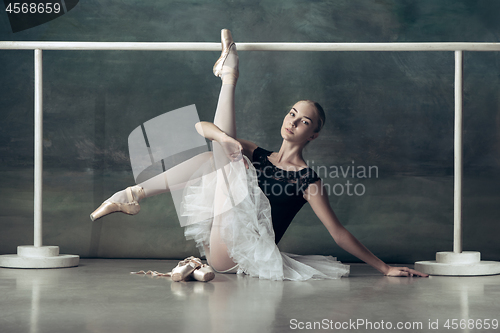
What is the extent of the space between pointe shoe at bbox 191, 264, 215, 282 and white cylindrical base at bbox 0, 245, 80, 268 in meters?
0.75

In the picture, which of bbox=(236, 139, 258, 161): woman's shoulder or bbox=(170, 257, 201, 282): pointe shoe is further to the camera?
bbox=(236, 139, 258, 161): woman's shoulder

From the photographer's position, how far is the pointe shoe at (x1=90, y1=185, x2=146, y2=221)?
204 cm

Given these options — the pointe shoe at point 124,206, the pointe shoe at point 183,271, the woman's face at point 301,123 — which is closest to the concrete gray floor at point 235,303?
the pointe shoe at point 183,271

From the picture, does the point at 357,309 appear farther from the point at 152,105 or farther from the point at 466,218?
the point at 152,105

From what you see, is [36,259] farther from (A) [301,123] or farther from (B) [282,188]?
(A) [301,123]

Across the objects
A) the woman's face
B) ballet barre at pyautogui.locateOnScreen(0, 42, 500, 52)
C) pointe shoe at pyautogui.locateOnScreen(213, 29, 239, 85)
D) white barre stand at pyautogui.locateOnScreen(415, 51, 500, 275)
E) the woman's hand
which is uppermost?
ballet barre at pyautogui.locateOnScreen(0, 42, 500, 52)

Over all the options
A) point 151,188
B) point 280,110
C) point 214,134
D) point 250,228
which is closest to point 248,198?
point 250,228

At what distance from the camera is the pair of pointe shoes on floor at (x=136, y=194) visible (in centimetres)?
204

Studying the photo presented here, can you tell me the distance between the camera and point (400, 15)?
279cm

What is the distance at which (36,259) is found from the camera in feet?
7.65

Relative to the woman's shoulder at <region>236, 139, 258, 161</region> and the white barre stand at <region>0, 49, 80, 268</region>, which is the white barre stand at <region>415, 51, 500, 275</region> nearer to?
the woman's shoulder at <region>236, 139, 258, 161</region>

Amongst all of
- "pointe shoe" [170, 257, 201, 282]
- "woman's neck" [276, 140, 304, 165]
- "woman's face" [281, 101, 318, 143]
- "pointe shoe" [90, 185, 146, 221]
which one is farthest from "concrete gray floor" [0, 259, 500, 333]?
"woman's face" [281, 101, 318, 143]

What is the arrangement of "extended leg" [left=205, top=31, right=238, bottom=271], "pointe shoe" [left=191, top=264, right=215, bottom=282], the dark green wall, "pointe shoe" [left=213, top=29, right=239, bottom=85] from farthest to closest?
the dark green wall → "pointe shoe" [left=213, top=29, right=239, bottom=85] → "extended leg" [left=205, top=31, right=238, bottom=271] → "pointe shoe" [left=191, top=264, right=215, bottom=282]

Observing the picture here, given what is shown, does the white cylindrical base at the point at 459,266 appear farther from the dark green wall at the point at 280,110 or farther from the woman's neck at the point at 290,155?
the woman's neck at the point at 290,155
